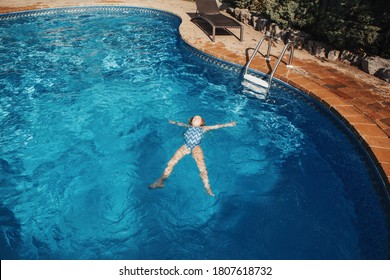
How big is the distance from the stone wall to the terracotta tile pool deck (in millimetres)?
202

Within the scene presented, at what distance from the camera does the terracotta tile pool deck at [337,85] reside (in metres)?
4.79

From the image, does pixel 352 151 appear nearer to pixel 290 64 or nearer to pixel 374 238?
pixel 374 238

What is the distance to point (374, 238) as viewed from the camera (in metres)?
3.81

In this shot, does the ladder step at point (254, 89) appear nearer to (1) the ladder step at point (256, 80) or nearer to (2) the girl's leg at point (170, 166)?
(1) the ladder step at point (256, 80)

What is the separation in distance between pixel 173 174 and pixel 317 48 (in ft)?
20.3

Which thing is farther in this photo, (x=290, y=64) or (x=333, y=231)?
(x=290, y=64)

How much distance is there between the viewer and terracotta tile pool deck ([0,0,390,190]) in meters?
4.79

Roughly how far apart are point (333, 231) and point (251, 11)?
9730 millimetres

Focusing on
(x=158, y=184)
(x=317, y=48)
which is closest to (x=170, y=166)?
(x=158, y=184)

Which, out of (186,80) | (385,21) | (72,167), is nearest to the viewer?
(72,167)

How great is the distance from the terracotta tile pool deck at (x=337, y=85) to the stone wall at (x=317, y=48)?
20 cm
